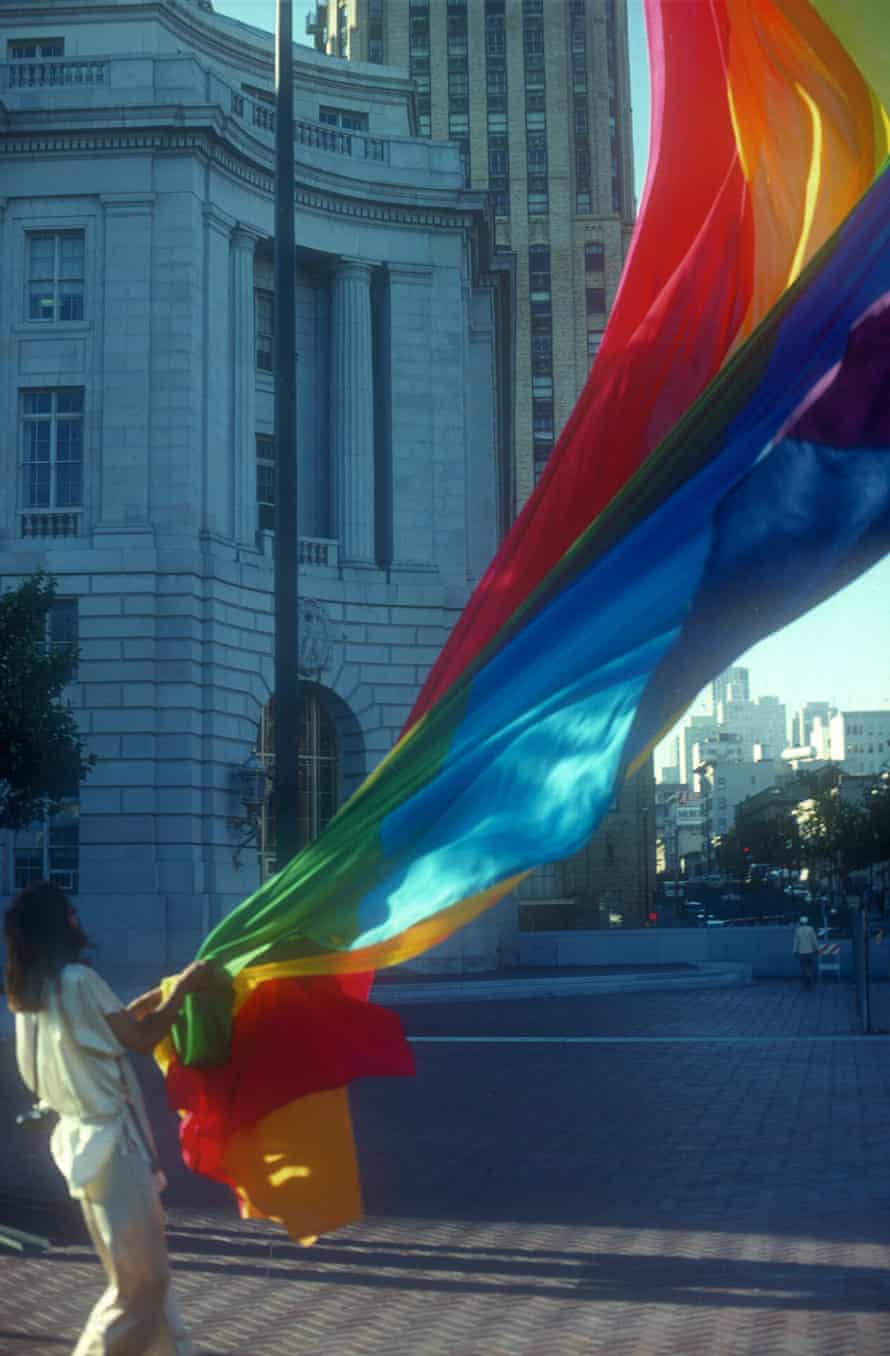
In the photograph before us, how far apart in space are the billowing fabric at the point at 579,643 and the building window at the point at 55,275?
34237 mm

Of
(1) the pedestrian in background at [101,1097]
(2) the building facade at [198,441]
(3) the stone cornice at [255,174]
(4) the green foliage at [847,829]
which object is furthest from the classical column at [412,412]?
(4) the green foliage at [847,829]

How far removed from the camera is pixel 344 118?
5028cm

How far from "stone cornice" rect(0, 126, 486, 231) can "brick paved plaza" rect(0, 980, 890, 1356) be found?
26.3 meters

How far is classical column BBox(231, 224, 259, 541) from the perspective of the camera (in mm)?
40025

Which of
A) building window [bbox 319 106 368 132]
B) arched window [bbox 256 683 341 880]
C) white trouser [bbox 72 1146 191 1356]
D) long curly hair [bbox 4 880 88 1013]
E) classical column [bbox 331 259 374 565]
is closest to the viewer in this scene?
white trouser [bbox 72 1146 191 1356]

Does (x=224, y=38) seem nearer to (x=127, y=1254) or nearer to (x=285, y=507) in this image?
(x=285, y=507)

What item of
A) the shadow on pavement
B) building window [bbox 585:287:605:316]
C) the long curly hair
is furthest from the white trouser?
building window [bbox 585:287:605:316]

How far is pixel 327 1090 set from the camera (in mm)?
5992

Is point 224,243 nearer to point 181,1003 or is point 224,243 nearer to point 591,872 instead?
point 181,1003

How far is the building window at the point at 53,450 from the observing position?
38.4 meters

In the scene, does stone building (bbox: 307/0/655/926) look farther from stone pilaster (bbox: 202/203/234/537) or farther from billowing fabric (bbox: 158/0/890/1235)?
billowing fabric (bbox: 158/0/890/1235)

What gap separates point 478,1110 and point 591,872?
6702 centimetres

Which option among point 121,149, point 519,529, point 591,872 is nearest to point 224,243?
point 121,149

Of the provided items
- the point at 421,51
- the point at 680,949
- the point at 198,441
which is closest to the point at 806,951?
the point at 680,949
